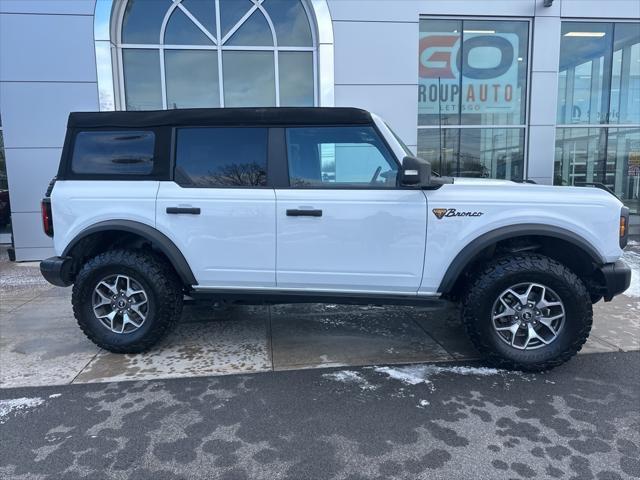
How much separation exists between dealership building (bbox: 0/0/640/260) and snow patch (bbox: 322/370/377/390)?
612cm

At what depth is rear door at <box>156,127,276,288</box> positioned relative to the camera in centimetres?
369

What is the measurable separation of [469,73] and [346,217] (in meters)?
7.89

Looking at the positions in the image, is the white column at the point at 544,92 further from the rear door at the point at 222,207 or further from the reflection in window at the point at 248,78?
the rear door at the point at 222,207

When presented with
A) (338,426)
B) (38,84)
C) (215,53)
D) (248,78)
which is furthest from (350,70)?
(338,426)

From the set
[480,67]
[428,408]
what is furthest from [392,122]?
[428,408]

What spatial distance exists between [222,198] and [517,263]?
2333 millimetres

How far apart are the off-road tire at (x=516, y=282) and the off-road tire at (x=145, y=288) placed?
240 cm

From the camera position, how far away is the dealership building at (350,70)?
8055 millimetres

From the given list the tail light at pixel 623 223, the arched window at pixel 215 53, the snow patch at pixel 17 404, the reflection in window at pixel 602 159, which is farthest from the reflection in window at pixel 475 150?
the snow patch at pixel 17 404

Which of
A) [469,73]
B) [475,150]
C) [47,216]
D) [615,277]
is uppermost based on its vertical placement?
[469,73]

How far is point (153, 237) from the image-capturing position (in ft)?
12.3

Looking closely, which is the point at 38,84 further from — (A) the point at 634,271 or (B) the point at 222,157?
(A) the point at 634,271

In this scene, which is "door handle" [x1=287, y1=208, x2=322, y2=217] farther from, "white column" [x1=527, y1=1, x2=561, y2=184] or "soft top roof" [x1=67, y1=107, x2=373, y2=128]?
"white column" [x1=527, y1=1, x2=561, y2=184]

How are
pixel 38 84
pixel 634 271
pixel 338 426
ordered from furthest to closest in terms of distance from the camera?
1. pixel 38 84
2. pixel 634 271
3. pixel 338 426
